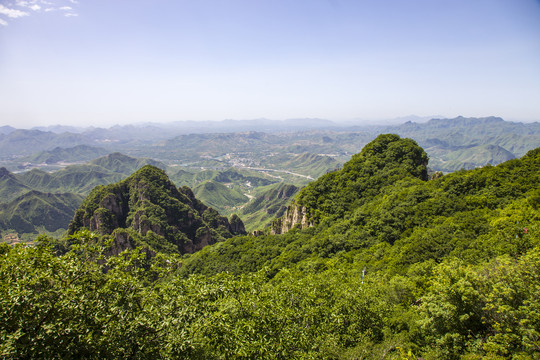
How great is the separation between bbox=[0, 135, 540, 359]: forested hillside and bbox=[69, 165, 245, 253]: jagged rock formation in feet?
249

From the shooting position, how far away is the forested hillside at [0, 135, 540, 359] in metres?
11.0

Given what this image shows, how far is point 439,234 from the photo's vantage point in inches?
1494

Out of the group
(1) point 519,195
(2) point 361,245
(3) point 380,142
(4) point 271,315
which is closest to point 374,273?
(2) point 361,245

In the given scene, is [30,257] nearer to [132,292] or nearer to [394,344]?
[132,292]

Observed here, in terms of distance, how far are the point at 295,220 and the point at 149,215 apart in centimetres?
5988

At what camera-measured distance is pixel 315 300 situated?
845 inches

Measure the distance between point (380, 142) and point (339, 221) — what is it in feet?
117

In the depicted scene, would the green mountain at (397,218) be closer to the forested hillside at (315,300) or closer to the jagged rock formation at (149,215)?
the forested hillside at (315,300)

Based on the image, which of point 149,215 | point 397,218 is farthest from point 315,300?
point 149,215

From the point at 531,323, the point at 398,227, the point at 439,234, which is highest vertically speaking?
the point at 531,323

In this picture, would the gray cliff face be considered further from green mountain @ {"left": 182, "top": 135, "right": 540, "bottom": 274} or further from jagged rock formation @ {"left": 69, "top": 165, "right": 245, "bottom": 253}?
jagged rock formation @ {"left": 69, "top": 165, "right": 245, "bottom": 253}

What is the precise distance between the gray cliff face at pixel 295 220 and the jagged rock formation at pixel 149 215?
38.8 m

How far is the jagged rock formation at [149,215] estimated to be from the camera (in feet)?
323

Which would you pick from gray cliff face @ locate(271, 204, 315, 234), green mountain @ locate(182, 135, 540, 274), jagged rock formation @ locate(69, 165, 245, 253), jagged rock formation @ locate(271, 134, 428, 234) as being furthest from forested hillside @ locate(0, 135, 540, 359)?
jagged rock formation @ locate(69, 165, 245, 253)
